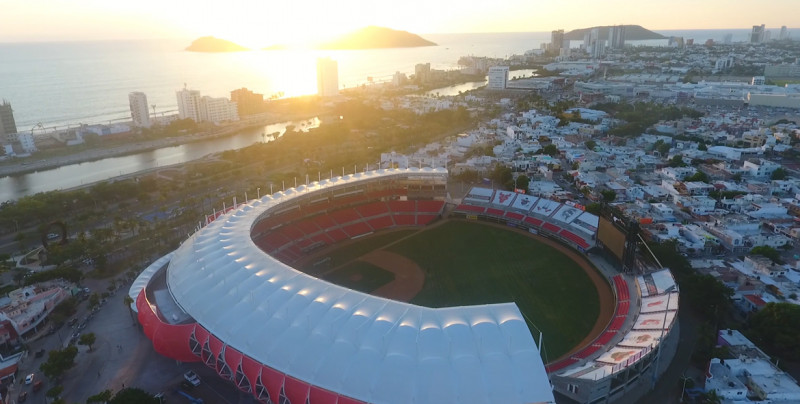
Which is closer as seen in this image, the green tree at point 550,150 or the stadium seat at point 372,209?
the stadium seat at point 372,209

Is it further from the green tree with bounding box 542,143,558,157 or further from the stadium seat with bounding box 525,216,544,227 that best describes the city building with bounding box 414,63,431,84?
the stadium seat with bounding box 525,216,544,227

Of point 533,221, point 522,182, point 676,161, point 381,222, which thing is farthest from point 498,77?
point 381,222

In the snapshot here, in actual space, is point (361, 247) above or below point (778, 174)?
below

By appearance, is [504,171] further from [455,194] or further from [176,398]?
[176,398]

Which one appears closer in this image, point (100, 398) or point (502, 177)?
point (100, 398)

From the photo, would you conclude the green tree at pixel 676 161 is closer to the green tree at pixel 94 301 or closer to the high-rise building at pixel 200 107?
the green tree at pixel 94 301

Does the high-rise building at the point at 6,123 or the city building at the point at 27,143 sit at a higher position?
the high-rise building at the point at 6,123

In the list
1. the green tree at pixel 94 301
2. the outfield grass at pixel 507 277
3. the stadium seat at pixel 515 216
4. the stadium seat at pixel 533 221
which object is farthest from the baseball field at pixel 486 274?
the green tree at pixel 94 301

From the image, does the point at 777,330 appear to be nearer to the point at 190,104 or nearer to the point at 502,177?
the point at 502,177
